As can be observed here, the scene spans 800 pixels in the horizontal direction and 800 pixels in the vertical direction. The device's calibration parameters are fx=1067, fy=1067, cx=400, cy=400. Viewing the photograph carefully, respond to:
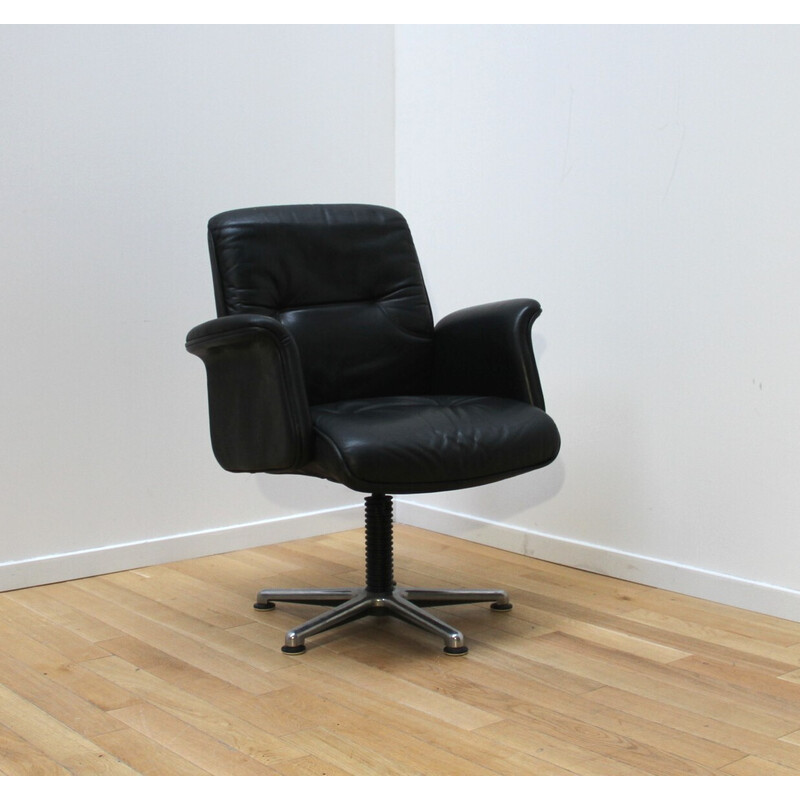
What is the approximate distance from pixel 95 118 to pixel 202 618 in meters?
1.39

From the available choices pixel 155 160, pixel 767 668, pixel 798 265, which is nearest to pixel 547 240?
pixel 798 265

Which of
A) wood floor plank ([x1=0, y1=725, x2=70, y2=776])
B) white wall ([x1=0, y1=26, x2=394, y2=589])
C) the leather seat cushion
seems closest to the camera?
wood floor plank ([x1=0, y1=725, x2=70, y2=776])

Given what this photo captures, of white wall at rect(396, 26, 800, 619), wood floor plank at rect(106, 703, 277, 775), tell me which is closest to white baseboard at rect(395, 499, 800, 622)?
white wall at rect(396, 26, 800, 619)

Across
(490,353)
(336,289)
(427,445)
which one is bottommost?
(427,445)

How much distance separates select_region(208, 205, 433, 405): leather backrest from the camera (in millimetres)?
2574

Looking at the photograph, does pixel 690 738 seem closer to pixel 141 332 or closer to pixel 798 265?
pixel 798 265

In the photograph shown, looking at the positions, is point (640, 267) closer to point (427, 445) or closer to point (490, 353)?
point (490, 353)

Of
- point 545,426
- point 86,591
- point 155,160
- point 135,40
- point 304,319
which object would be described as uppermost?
point 135,40

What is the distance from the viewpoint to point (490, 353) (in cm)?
257

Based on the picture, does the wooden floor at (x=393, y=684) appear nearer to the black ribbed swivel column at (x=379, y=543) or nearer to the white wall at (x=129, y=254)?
the black ribbed swivel column at (x=379, y=543)

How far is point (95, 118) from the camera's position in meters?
2.92

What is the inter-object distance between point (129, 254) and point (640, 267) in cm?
142

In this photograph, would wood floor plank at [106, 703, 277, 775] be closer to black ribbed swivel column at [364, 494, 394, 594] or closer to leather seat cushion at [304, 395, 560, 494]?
leather seat cushion at [304, 395, 560, 494]

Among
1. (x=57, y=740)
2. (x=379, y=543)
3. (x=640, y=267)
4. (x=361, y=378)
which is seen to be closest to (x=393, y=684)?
(x=379, y=543)
